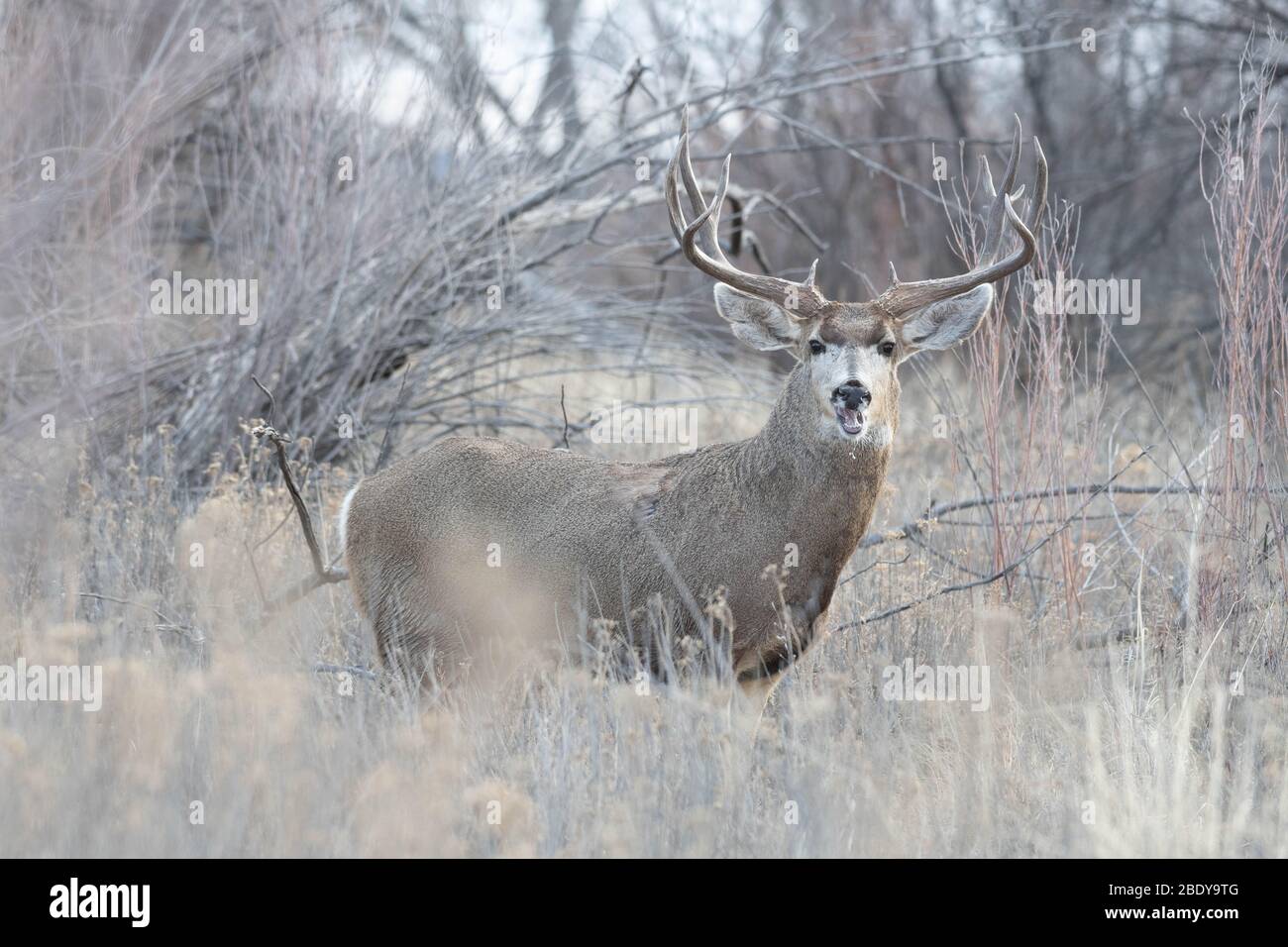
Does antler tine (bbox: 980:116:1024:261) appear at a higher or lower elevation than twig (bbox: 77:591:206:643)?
higher

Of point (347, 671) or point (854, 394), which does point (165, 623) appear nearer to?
point (347, 671)

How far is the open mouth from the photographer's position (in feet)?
16.5

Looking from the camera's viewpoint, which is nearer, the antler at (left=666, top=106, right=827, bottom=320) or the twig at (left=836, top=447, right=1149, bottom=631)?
the antler at (left=666, top=106, right=827, bottom=320)

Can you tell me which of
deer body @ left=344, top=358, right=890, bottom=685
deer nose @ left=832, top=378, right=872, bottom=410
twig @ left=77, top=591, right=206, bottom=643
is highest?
deer nose @ left=832, top=378, right=872, bottom=410

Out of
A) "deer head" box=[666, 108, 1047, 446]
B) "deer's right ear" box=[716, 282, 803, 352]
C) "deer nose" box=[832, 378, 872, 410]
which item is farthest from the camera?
"deer's right ear" box=[716, 282, 803, 352]

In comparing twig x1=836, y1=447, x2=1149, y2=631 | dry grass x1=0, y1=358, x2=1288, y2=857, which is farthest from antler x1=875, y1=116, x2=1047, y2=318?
dry grass x1=0, y1=358, x2=1288, y2=857

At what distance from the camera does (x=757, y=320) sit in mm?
5688

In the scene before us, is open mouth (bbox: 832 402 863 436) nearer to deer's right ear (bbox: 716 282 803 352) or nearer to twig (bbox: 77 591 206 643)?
deer's right ear (bbox: 716 282 803 352)

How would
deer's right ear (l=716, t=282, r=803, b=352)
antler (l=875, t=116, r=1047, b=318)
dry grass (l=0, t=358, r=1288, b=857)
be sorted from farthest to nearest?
deer's right ear (l=716, t=282, r=803, b=352), antler (l=875, t=116, r=1047, b=318), dry grass (l=0, t=358, r=1288, b=857)

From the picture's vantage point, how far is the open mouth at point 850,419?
5.04 m

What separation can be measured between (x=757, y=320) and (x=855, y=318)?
0.50 meters

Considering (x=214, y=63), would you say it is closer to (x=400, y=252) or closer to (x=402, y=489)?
(x=400, y=252)

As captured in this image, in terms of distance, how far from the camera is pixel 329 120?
8.52m

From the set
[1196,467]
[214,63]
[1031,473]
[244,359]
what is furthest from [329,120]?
[1196,467]
